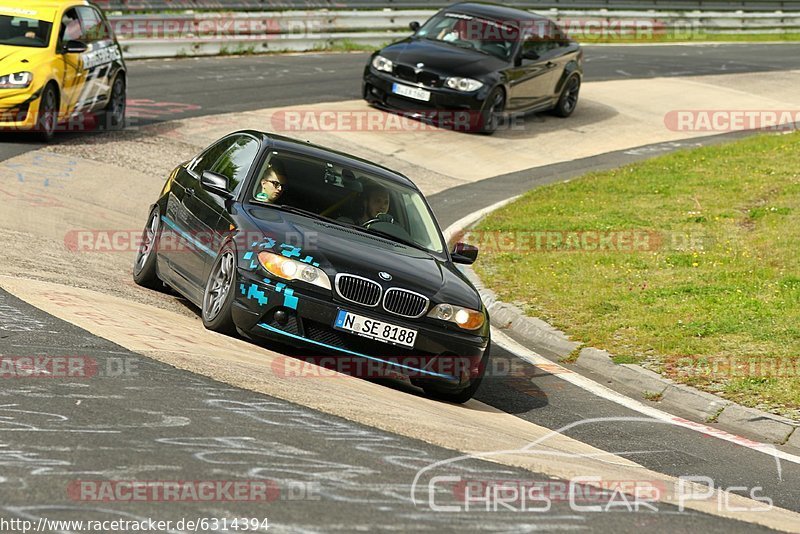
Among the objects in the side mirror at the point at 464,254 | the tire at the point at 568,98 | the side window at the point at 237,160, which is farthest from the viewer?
the tire at the point at 568,98

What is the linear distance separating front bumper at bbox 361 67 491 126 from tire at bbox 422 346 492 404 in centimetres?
1285

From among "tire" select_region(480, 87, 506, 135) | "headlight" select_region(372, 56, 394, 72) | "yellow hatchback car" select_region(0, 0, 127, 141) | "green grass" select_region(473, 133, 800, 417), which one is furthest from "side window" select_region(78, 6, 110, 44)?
"tire" select_region(480, 87, 506, 135)

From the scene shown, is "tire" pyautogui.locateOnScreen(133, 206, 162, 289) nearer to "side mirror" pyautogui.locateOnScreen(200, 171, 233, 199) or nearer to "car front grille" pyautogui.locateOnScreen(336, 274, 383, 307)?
"side mirror" pyautogui.locateOnScreen(200, 171, 233, 199)

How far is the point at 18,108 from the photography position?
16.5 m

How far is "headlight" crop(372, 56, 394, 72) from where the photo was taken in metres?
21.9

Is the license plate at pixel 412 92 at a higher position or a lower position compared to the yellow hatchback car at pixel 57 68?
lower

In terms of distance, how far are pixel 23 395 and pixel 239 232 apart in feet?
9.72

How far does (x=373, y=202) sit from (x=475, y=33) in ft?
43.5

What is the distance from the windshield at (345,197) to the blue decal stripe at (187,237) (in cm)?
52

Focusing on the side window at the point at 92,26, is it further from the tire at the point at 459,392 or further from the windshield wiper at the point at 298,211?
the tire at the point at 459,392

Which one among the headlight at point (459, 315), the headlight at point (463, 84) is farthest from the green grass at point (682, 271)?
the headlight at point (463, 84)

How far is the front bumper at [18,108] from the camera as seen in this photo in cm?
1639

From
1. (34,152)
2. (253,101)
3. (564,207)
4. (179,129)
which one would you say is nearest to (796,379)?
(564,207)

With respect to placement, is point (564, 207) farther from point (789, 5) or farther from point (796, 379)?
point (789, 5)
